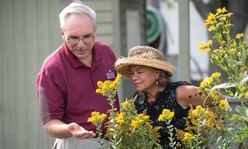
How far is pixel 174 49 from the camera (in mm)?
8109

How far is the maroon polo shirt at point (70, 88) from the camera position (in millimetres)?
1556

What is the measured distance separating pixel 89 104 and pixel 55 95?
22 cm

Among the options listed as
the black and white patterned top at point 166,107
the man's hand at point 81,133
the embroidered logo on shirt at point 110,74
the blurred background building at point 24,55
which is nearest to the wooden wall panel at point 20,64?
the blurred background building at point 24,55

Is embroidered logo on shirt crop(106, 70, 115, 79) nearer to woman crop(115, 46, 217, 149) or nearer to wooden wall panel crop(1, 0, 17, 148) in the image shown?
woman crop(115, 46, 217, 149)

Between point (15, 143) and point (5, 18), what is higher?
point (5, 18)

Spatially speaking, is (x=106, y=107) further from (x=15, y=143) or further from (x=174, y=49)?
(x=174, y=49)

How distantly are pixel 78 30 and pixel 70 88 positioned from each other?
0.35 meters

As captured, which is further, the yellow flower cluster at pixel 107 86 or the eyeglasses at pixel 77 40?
the eyeglasses at pixel 77 40

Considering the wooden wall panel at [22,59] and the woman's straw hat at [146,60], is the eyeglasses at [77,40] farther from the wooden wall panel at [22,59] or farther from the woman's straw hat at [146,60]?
the wooden wall panel at [22,59]

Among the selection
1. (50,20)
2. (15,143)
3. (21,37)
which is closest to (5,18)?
(21,37)

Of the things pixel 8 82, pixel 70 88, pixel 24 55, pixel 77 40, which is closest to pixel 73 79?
→ pixel 70 88

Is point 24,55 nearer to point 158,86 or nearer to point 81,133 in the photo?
point 158,86

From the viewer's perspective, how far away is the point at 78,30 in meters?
1.57

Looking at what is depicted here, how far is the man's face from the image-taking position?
157 centimetres
